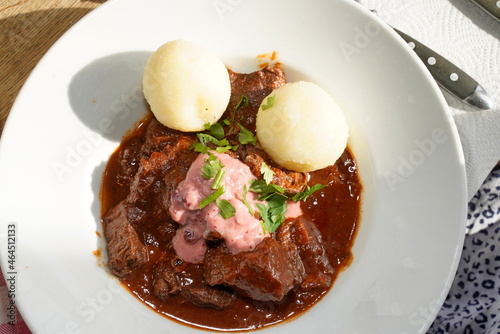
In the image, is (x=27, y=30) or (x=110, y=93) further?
(x=27, y=30)

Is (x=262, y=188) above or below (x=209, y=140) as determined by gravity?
below

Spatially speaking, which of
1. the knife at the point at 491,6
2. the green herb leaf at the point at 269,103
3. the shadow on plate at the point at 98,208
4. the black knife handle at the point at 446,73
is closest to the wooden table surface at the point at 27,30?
the shadow on plate at the point at 98,208

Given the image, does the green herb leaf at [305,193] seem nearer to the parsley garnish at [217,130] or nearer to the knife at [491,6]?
the parsley garnish at [217,130]

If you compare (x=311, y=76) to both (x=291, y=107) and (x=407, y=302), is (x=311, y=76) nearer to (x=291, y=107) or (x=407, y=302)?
(x=291, y=107)

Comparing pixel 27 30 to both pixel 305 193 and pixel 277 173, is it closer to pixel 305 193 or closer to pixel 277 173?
pixel 277 173

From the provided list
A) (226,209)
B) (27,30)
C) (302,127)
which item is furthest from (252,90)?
(27,30)
